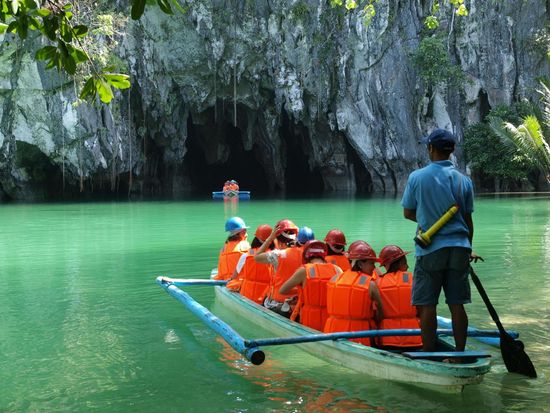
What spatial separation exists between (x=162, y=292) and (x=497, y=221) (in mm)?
11001

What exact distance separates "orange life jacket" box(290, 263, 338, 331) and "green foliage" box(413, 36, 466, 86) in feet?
83.5

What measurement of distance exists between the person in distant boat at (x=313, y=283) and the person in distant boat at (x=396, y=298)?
0.58 meters

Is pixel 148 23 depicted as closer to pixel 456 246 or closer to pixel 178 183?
pixel 178 183

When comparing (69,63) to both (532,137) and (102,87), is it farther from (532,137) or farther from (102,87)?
(532,137)

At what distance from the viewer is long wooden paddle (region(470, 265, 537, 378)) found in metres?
4.94

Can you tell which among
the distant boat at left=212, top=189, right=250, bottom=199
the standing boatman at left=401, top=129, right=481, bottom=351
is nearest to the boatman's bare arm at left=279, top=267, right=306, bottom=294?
the standing boatman at left=401, top=129, right=481, bottom=351

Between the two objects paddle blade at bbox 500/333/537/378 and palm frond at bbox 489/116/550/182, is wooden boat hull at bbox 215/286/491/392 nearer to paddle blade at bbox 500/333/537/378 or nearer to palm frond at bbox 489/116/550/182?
paddle blade at bbox 500/333/537/378

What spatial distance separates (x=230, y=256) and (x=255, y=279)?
3.18ft

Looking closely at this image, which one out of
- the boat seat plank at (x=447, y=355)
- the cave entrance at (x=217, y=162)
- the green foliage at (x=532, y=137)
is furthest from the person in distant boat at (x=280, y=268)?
the cave entrance at (x=217, y=162)

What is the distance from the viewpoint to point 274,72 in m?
31.0

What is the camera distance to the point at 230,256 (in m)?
8.18

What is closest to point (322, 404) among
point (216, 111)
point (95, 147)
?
Result: point (95, 147)

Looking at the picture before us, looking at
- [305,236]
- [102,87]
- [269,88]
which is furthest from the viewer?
[269,88]

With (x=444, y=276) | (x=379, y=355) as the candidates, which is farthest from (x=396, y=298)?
(x=444, y=276)
